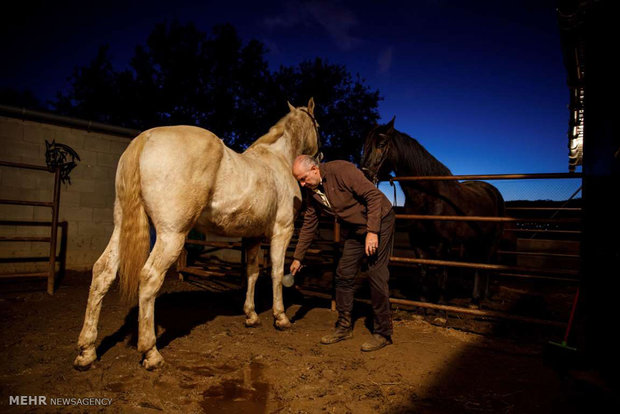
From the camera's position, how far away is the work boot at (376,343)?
9.20ft

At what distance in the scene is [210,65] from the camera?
791 inches

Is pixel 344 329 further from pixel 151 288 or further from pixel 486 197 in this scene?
pixel 486 197

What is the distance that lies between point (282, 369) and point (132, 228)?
1.54m

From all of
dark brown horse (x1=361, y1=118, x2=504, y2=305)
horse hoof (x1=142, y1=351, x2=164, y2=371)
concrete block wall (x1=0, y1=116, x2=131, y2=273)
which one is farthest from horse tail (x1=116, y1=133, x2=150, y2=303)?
concrete block wall (x1=0, y1=116, x2=131, y2=273)

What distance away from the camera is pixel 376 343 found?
2.85 metres

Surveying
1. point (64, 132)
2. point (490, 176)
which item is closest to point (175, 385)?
point (490, 176)

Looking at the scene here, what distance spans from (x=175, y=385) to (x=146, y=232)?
111 centimetres

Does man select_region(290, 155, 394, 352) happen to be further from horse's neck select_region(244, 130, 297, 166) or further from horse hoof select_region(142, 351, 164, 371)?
horse hoof select_region(142, 351, 164, 371)

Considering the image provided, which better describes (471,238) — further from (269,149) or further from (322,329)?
(269,149)

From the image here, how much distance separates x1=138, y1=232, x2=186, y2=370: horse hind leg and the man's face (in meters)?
1.16

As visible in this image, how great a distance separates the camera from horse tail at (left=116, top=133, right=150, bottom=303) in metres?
2.39

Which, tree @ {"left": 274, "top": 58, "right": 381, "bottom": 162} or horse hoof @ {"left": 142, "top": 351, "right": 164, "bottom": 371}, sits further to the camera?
tree @ {"left": 274, "top": 58, "right": 381, "bottom": 162}

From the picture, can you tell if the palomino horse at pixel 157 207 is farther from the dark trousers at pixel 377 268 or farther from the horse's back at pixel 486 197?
the horse's back at pixel 486 197

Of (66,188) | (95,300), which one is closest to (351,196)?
(95,300)
